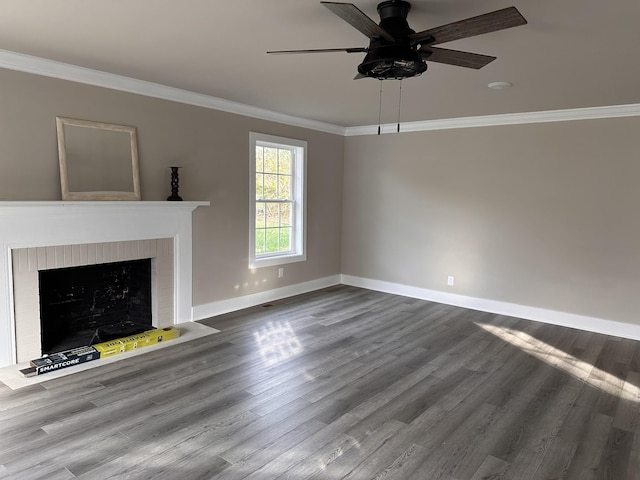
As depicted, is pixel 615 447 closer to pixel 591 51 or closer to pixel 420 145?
pixel 591 51

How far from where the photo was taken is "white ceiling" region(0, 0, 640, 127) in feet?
7.89

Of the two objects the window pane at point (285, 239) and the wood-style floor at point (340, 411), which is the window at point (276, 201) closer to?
the window pane at point (285, 239)

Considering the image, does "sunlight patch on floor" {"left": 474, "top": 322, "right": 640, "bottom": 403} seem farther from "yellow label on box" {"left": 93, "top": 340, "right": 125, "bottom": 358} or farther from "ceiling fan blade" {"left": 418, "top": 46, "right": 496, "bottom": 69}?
"yellow label on box" {"left": 93, "top": 340, "right": 125, "bottom": 358}

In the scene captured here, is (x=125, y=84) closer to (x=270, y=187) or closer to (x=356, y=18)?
(x=270, y=187)

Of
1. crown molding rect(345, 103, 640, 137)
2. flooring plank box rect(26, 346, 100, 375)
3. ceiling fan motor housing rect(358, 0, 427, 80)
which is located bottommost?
flooring plank box rect(26, 346, 100, 375)

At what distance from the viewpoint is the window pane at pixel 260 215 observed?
5609 millimetres

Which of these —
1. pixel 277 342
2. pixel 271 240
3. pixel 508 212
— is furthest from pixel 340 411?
pixel 508 212

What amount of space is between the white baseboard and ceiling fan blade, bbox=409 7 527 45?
3735mm

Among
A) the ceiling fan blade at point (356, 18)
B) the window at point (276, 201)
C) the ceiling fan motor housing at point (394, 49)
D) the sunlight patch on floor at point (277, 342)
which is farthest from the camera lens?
the window at point (276, 201)

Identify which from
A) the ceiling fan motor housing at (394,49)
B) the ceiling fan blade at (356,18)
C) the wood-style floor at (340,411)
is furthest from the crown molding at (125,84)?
the ceiling fan blade at (356,18)

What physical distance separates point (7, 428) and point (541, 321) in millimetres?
5208

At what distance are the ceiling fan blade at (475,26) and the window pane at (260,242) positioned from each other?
150 inches

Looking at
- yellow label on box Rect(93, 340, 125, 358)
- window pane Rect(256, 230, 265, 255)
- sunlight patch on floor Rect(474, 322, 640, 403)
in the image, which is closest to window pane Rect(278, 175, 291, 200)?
window pane Rect(256, 230, 265, 255)

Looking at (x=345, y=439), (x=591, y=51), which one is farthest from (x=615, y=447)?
(x=591, y=51)
